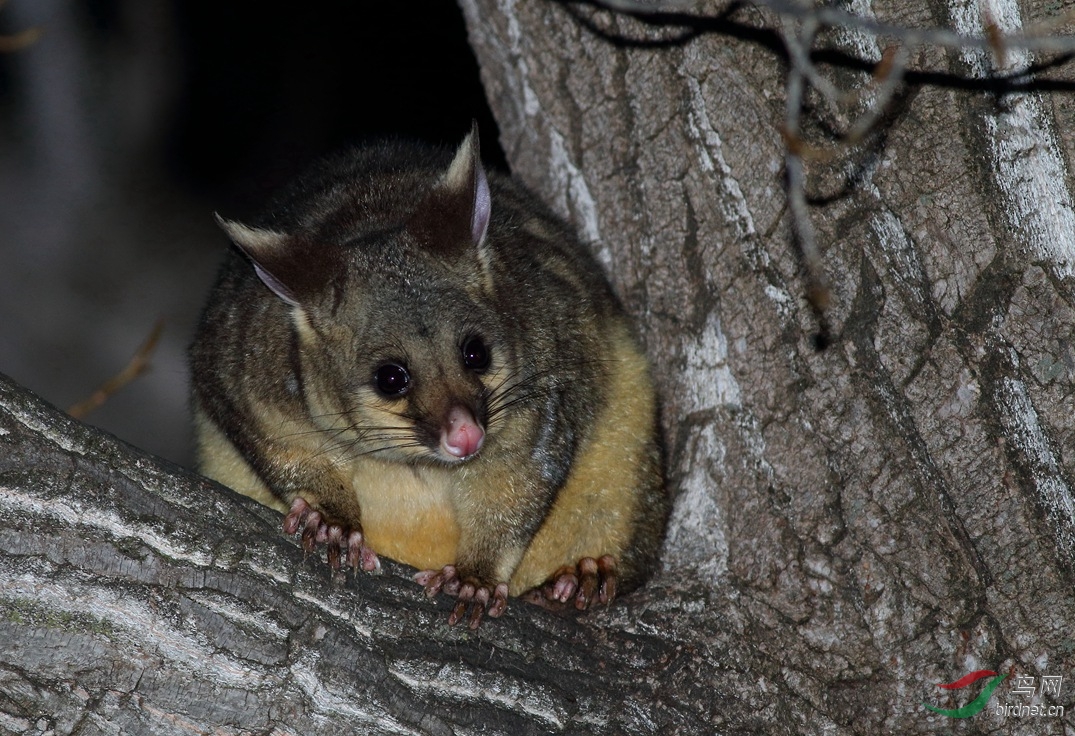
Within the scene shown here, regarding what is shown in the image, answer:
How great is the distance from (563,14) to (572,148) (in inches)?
18.0

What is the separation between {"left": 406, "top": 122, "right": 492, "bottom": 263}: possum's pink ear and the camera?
3.46 metres

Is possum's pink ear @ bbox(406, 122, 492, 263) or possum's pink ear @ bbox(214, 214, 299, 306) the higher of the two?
possum's pink ear @ bbox(406, 122, 492, 263)

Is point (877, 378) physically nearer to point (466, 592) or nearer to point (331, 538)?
point (466, 592)

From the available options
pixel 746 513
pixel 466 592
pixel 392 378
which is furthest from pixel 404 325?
pixel 746 513

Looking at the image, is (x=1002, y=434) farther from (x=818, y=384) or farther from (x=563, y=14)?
(x=563, y=14)

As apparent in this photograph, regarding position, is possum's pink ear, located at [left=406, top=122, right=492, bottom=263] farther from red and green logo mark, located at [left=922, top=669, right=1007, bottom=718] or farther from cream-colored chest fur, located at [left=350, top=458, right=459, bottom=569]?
red and green logo mark, located at [left=922, top=669, right=1007, bottom=718]

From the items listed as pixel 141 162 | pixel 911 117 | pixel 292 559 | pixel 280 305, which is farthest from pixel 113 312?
pixel 911 117

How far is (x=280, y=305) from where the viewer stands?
12.0ft

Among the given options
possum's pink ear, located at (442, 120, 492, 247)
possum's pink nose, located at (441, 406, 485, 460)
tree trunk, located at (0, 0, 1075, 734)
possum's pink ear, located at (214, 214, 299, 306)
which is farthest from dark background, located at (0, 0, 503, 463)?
possum's pink nose, located at (441, 406, 485, 460)

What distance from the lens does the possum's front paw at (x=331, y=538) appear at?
3.03 meters

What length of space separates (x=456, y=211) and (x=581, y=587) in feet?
3.97

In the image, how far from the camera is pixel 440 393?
3.32 metres

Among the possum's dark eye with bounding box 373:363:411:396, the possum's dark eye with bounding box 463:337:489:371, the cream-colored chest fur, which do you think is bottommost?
the cream-colored chest fur

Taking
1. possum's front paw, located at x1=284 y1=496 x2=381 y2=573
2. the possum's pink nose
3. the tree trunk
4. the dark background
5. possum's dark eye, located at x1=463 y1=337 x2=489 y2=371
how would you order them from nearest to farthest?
the tree trunk → possum's front paw, located at x1=284 y1=496 x2=381 y2=573 → the possum's pink nose → possum's dark eye, located at x1=463 y1=337 x2=489 y2=371 → the dark background
